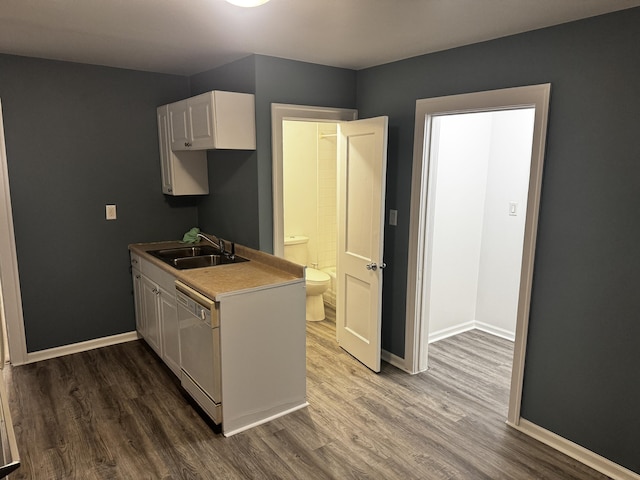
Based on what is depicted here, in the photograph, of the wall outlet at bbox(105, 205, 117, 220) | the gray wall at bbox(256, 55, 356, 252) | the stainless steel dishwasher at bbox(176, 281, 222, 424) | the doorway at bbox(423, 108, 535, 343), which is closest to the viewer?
the stainless steel dishwasher at bbox(176, 281, 222, 424)

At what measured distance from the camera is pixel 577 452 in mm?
2418

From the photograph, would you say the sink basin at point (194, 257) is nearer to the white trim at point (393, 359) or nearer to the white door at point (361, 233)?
the white door at point (361, 233)

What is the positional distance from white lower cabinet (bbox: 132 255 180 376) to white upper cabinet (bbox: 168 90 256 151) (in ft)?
3.17

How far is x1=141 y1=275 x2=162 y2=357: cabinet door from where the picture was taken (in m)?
3.36

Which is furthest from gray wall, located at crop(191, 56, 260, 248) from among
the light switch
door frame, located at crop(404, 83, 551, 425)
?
door frame, located at crop(404, 83, 551, 425)

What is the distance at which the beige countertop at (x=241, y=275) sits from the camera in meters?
2.58

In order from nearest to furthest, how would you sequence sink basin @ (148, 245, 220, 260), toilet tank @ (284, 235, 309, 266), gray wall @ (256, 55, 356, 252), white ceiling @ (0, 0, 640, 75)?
white ceiling @ (0, 0, 640, 75), gray wall @ (256, 55, 356, 252), sink basin @ (148, 245, 220, 260), toilet tank @ (284, 235, 309, 266)

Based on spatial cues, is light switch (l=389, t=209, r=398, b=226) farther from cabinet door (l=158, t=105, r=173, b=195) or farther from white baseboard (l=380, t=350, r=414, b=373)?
cabinet door (l=158, t=105, r=173, b=195)

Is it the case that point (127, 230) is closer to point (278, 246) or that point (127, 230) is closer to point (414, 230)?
point (278, 246)

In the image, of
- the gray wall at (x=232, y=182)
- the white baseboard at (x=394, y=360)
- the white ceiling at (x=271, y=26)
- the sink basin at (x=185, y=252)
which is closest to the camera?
the white ceiling at (x=271, y=26)

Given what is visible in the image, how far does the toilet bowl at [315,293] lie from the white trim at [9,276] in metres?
2.39

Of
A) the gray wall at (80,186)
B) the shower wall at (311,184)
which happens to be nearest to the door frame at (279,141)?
the gray wall at (80,186)

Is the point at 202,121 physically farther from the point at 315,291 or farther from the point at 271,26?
the point at 315,291

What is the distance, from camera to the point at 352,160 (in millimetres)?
3396
